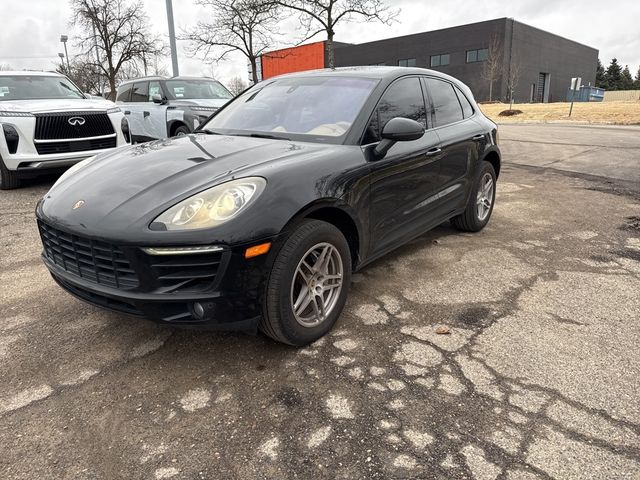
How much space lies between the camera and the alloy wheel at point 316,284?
2785 mm

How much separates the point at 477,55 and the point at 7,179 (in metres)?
51.7

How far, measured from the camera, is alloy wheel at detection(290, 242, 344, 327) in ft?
9.14

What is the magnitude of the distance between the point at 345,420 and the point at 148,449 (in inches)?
34.8

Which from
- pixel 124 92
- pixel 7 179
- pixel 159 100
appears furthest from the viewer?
pixel 124 92

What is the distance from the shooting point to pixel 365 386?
2.52 meters

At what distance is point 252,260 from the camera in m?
2.42

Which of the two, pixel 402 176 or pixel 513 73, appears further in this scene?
pixel 513 73

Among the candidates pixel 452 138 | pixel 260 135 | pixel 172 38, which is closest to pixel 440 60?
pixel 172 38

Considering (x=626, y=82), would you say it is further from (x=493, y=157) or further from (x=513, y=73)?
(x=493, y=157)

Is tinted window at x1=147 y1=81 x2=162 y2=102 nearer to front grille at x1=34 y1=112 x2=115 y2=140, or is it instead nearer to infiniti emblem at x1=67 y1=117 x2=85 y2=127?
front grille at x1=34 y1=112 x2=115 y2=140

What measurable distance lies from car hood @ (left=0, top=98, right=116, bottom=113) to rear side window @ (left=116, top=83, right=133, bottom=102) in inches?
117

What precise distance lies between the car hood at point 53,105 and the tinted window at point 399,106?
5372 millimetres

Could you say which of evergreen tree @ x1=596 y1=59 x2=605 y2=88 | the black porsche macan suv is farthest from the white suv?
evergreen tree @ x1=596 y1=59 x2=605 y2=88

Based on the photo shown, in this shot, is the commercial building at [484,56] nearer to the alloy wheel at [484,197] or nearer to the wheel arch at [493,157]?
the wheel arch at [493,157]
